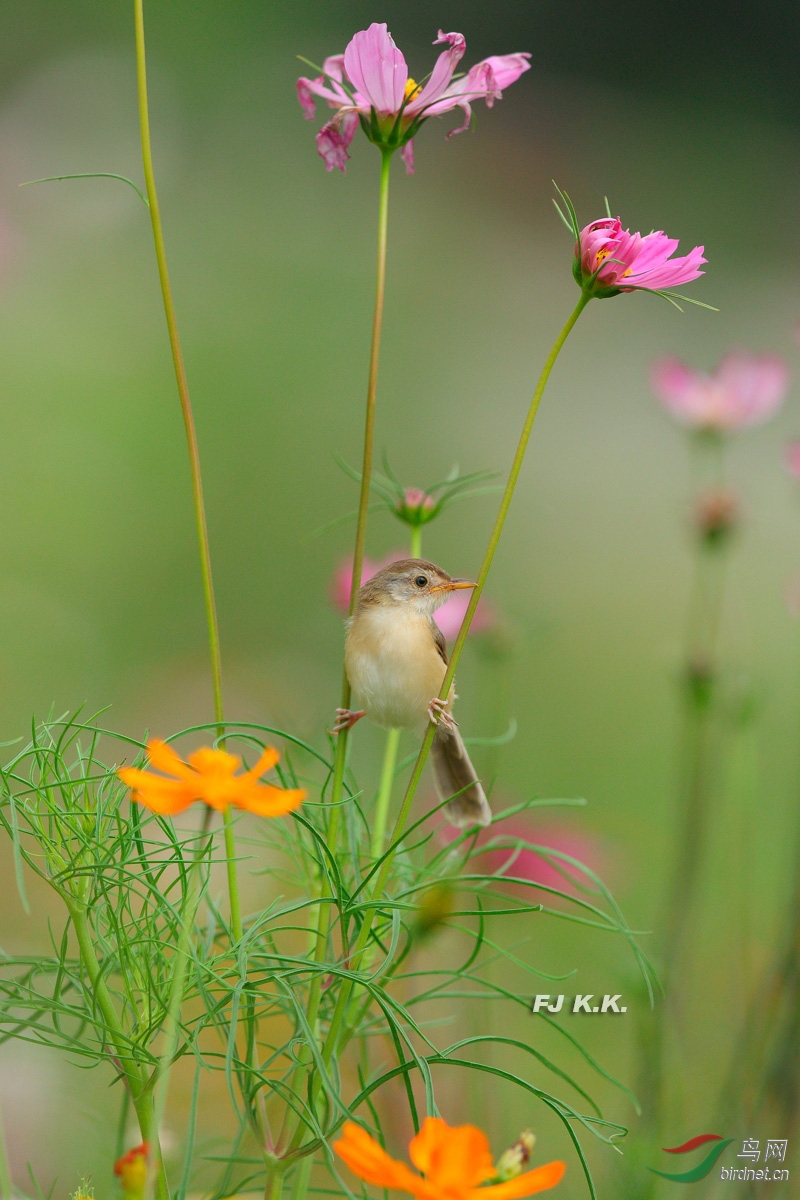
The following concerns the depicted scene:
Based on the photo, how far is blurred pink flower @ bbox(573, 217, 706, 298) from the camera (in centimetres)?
45

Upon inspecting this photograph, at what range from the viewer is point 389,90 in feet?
1.65

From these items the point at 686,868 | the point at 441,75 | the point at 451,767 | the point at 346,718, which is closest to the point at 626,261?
the point at 441,75

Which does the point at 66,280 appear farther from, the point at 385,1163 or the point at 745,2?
the point at 385,1163

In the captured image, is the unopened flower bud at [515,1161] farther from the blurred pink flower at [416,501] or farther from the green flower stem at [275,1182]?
the blurred pink flower at [416,501]

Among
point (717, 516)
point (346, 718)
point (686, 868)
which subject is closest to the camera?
point (346, 718)

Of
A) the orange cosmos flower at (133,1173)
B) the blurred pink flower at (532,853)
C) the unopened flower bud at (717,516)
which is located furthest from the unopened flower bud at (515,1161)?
the unopened flower bud at (717,516)

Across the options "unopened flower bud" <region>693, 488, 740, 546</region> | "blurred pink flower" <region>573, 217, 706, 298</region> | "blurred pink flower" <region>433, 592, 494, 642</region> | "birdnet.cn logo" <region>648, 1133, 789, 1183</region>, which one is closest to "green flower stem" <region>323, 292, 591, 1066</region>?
"blurred pink flower" <region>573, 217, 706, 298</region>

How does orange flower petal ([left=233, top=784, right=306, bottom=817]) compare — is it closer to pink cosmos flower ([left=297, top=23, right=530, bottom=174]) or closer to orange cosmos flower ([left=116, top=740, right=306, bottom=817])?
orange cosmos flower ([left=116, top=740, right=306, bottom=817])

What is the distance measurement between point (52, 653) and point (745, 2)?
3.39 m

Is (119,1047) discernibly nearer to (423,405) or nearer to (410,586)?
(410,586)

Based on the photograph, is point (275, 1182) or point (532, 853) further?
point (532, 853)

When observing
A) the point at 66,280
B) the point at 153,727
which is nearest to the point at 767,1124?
the point at 153,727

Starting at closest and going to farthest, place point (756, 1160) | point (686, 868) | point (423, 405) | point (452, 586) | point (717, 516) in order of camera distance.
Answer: point (756, 1160)
point (452, 586)
point (686, 868)
point (717, 516)
point (423, 405)

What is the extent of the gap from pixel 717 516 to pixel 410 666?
489 millimetres
